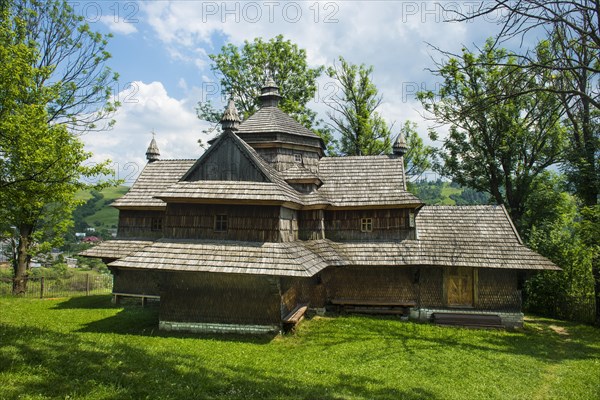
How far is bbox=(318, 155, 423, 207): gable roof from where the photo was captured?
16.8 m

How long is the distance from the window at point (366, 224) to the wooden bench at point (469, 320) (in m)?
4.64

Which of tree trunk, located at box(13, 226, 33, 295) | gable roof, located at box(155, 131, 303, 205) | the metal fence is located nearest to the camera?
gable roof, located at box(155, 131, 303, 205)

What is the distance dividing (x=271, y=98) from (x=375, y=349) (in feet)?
48.0

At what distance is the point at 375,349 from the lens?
38.7 feet

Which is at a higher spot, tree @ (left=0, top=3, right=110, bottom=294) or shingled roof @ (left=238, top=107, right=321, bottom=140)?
shingled roof @ (left=238, top=107, right=321, bottom=140)

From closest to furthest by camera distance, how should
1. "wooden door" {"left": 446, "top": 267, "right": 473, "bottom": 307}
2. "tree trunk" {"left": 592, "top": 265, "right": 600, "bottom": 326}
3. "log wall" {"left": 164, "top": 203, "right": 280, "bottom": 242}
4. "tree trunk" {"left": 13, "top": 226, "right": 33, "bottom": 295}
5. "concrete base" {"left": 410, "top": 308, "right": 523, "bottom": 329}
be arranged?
"log wall" {"left": 164, "top": 203, "right": 280, "bottom": 242}, "concrete base" {"left": 410, "top": 308, "right": 523, "bottom": 329}, "wooden door" {"left": 446, "top": 267, "right": 473, "bottom": 307}, "tree trunk" {"left": 592, "top": 265, "right": 600, "bottom": 326}, "tree trunk" {"left": 13, "top": 226, "right": 33, "bottom": 295}

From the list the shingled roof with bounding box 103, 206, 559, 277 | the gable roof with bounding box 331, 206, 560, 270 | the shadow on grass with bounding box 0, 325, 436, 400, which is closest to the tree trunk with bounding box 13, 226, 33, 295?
the shingled roof with bounding box 103, 206, 559, 277

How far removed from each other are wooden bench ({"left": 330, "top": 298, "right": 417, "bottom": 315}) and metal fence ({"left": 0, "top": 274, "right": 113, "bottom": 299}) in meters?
15.8

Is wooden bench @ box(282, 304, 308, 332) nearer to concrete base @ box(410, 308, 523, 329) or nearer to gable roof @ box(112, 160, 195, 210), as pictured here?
concrete base @ box(410, 308, 523, 329)

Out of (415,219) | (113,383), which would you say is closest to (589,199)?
(415,219)

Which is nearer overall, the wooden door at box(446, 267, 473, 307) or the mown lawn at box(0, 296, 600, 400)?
the mown lawn at box(0, 296, 600, 400)

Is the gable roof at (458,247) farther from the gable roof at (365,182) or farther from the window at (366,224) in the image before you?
the gable roof at (365,182)

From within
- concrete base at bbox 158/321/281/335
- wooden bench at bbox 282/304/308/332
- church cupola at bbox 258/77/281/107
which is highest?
church cupola at bbox 258/77/281/107

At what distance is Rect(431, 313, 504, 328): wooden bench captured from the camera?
593 inches
